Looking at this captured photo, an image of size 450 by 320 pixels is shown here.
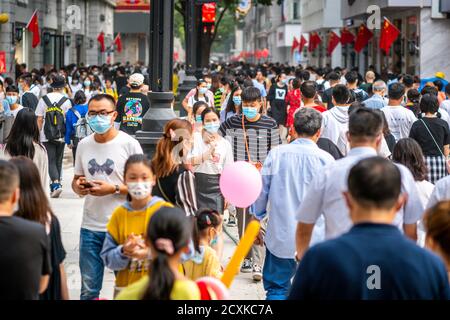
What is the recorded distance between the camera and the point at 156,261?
4270mm

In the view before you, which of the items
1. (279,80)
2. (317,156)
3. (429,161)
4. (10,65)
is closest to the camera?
(317,156)

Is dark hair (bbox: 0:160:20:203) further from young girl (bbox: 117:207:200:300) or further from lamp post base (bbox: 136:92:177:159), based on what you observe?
lamp post base (bbox: 136:92:177:159)

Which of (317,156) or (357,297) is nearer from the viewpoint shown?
(357,297)

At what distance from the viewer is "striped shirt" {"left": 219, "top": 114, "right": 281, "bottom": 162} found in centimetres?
983

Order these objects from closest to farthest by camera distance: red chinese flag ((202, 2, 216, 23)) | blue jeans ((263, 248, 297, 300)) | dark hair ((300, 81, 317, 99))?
blue jeans ((263, 248, 297, 300)) < dark hair ((300, 81, 317, 99)) < red chinese flag ((202, 2, 216, 23))

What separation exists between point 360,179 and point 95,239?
331 centimetres

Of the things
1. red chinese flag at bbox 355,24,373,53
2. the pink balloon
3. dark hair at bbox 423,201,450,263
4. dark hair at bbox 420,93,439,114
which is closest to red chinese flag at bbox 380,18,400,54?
red chinese flag at bbox 355,24,373,53

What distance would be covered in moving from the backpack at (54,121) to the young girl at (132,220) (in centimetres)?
826

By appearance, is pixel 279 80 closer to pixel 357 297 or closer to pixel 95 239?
pixel 95 239

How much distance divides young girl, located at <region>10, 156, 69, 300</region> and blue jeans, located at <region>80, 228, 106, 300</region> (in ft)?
4.87

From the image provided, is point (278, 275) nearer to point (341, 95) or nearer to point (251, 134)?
point (251, 134)

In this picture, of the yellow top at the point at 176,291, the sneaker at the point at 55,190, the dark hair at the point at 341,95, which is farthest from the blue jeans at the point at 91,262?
the sneaker at the point at 55,190
